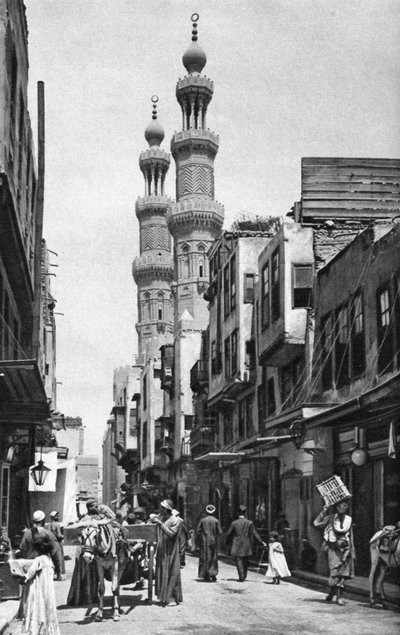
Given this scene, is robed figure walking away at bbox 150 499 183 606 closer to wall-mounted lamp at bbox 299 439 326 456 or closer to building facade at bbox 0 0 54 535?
building facade at bbox 0 0 54 535

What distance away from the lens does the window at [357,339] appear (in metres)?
21.4

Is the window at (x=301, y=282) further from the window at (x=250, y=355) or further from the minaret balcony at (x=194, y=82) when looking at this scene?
the minaret balcony at (x=194, y=82)

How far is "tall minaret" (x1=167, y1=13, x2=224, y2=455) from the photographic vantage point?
89500 millimetres

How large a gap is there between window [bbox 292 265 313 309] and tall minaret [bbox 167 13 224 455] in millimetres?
61744

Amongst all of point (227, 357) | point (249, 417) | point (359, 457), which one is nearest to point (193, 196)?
point (227, 357)

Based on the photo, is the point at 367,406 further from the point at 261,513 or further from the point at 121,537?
the point at 261,513

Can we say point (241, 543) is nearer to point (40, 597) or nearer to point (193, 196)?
point (40, 597)

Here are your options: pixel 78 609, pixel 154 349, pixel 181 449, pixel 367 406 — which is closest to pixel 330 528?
pixel 367 406

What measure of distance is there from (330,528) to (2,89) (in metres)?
10.1

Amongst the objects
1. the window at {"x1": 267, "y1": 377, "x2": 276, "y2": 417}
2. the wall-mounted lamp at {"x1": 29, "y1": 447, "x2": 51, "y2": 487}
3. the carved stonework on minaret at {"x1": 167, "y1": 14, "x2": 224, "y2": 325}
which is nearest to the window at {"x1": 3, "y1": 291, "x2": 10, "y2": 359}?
the wall-mounted lamp at {"x1": 29, "y1": 447, "x2": 51, "y2": 487}

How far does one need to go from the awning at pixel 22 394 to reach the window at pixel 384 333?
696cm

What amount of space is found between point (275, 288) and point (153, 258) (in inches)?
3235

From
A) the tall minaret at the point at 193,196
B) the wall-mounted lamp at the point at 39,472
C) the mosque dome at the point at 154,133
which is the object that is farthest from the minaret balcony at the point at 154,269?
the wall-mounted lamp at the point at 39,472

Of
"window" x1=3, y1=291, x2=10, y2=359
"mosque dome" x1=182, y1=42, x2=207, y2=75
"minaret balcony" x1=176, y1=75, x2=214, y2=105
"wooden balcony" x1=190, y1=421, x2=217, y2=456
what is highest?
"mosque dome" x1=182, y1=42, x2=207, y2=75
